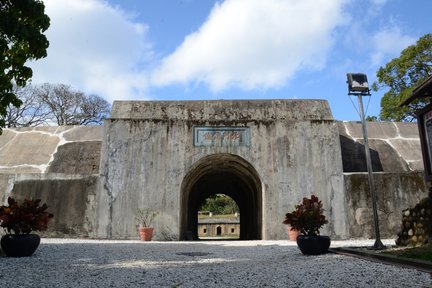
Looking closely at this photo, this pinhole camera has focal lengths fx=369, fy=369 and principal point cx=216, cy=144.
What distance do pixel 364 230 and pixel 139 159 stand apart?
27.5 feet

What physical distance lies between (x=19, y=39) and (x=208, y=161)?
8.93 metres

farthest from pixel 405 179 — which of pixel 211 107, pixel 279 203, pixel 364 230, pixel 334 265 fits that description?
pixel 334 265

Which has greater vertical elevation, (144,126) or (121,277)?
(144,126)

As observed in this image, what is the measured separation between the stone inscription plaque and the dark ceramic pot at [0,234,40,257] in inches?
278

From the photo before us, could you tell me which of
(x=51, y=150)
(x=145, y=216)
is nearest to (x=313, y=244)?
(x=145, y=216)

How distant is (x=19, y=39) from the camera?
20.9 feet

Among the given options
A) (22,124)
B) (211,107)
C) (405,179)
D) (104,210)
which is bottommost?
(104,210)

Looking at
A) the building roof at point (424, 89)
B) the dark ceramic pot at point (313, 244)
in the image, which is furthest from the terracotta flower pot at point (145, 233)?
the building roof at point (424, 89)

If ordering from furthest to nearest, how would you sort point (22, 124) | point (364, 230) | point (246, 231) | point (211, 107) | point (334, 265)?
point (22, 124) → point (246, 231) → point (211, 107) → point (364, 230) → point (334, 265)

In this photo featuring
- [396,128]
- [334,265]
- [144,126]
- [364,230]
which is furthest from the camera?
[396,128]

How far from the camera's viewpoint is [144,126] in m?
13.9

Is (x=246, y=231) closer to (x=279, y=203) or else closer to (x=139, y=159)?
(x=279, y=203)

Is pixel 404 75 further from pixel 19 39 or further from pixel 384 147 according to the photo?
pixel 19 39

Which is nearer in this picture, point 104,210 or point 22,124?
point 104,210
